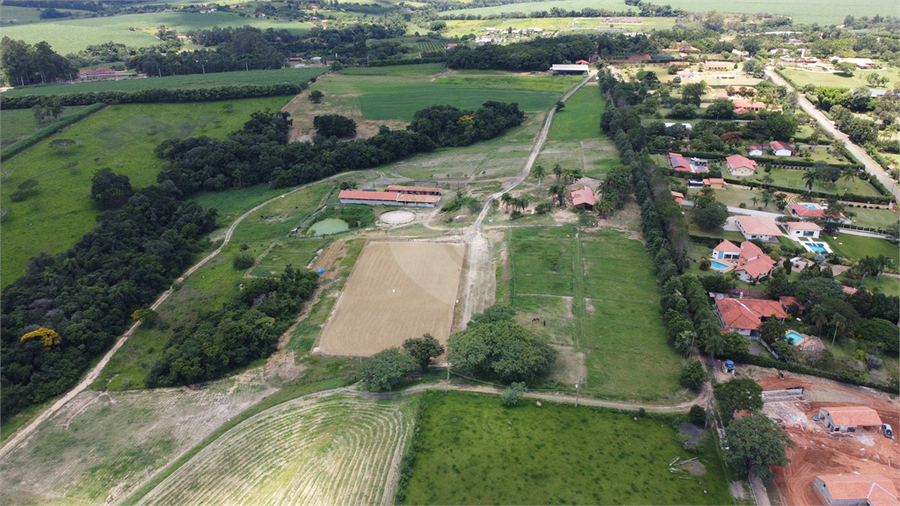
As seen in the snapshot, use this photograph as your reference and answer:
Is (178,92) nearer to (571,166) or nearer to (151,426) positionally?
(571,166)

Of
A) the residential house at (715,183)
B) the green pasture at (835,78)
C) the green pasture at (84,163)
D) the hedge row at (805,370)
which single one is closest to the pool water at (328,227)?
the green pasture at (84,163)

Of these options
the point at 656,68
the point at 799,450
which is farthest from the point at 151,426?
the point at 656,68

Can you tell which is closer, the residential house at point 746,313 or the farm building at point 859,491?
the farm building at point 859,491

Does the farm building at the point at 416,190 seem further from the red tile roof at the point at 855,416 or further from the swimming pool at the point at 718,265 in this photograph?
the red tile roof at the point at 855,416

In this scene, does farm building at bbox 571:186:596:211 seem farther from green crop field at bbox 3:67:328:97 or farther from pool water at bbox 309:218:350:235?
green crop field at bbox 3:67:328:97

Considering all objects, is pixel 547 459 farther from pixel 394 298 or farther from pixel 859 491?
pixel 394 298

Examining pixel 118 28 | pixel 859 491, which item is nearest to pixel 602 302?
pixel 859 491

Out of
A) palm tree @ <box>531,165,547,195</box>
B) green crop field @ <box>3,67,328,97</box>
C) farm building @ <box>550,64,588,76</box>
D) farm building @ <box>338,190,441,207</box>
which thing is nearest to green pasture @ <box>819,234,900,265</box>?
palm tree @ <box>531,165,547,195</box>
